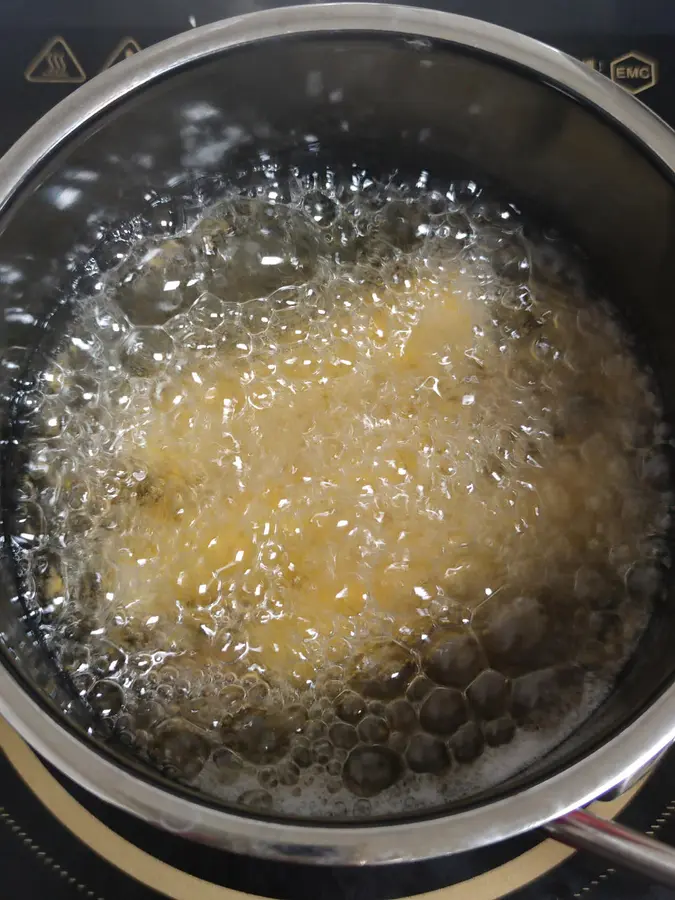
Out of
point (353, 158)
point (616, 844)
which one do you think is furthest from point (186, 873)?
point (353, 158)

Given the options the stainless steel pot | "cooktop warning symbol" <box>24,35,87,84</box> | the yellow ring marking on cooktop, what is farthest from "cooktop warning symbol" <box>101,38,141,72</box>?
the yellow ring marking on cooktop

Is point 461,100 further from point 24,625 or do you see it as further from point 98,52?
point 24,625

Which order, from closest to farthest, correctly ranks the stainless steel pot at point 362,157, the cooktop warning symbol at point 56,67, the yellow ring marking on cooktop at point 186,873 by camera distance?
the stainless steel pot at point 362,157, the yellow ring marking on cooktop at point 186,873, the cooktop warning symbol at point 56,67

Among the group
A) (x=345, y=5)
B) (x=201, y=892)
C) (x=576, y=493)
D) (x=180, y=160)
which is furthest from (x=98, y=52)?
(x=201, y=892)

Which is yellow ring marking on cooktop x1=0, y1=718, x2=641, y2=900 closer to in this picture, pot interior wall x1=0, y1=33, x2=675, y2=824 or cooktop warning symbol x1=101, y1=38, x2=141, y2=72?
pot interior wall x1=0, y1=33, x2=675, y2=824

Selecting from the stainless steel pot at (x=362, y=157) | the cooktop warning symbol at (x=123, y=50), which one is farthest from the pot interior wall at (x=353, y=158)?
the cooktop warning symbol at (x=123, y=50)

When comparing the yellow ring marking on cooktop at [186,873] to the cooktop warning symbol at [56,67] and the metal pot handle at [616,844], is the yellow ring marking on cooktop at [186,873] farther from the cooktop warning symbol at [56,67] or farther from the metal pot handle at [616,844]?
the cooktop warning symbol at [56,67]
